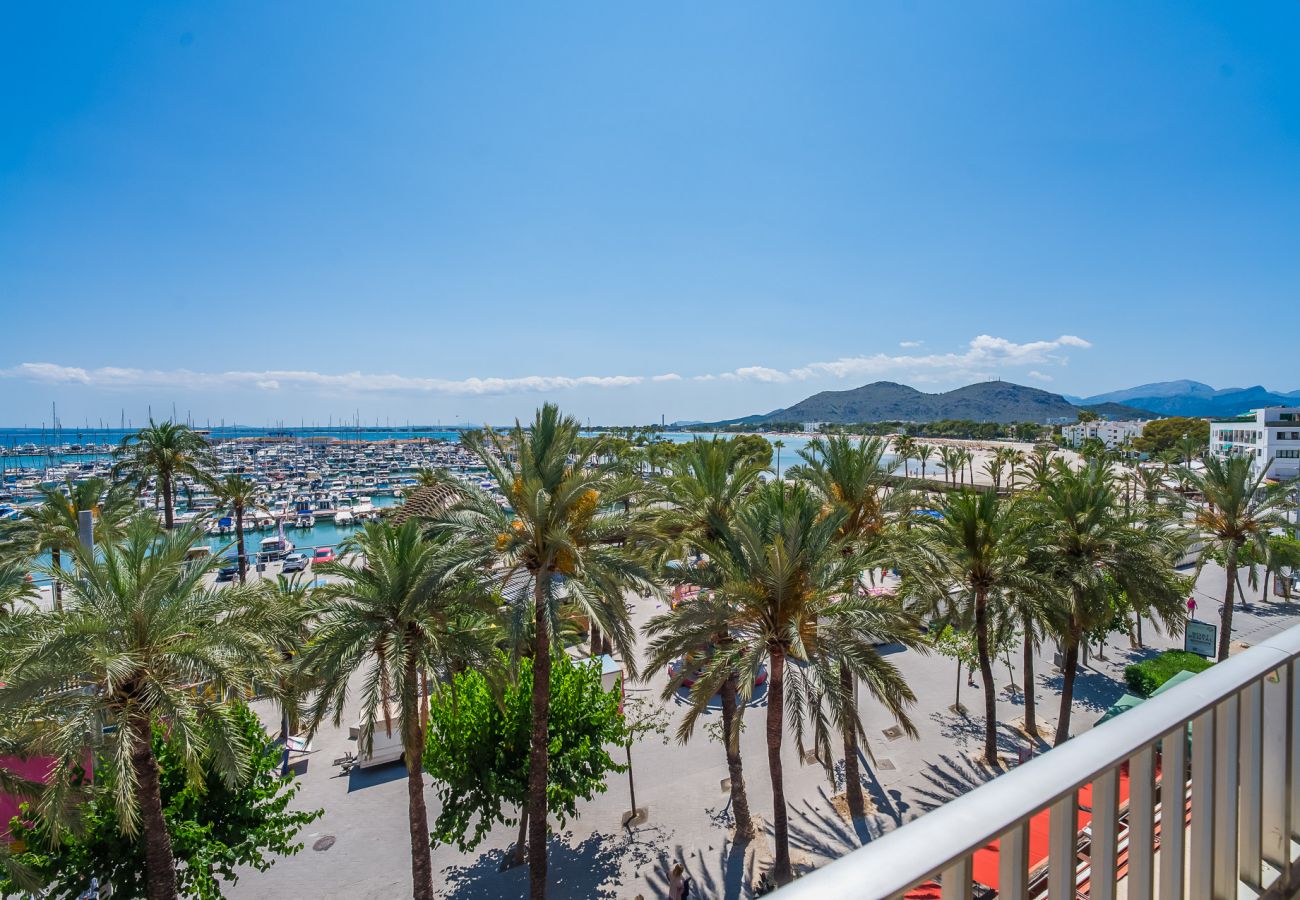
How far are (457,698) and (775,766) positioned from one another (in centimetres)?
660

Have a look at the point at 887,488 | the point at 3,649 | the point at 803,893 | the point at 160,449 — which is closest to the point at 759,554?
the point at 887,488

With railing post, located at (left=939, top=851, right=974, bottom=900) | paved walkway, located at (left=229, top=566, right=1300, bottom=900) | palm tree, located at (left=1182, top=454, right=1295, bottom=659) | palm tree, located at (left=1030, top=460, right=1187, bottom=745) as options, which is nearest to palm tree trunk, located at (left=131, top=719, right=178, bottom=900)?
paved walkway, located at (left=229, top=566, right=1300, bottom=900)

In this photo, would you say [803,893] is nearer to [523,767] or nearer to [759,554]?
[759,554]

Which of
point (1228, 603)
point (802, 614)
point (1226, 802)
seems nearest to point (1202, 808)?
point (1226, 802)

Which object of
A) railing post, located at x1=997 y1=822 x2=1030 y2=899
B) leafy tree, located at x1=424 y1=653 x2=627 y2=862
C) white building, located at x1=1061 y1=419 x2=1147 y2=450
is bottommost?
leafy tree, located at x1=424 y1=653 x2=627 y2=862

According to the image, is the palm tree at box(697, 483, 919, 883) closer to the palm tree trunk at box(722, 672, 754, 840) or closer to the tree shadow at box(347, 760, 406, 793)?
the palm tree trunk at box(722, 672, 754, 840)

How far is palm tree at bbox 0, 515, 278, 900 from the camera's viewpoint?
8.53 metres

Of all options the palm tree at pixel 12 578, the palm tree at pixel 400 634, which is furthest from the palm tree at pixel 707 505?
the palm tree at pixel 12 578

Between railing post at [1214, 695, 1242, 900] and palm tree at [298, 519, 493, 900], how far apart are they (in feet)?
33.7

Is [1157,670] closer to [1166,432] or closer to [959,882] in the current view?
[959,882]

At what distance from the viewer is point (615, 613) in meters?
11.4

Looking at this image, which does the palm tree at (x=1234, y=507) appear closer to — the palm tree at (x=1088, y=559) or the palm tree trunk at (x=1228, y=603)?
the palm tree trunk at (x=1228, y=603)

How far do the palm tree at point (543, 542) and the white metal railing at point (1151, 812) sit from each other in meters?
9.17

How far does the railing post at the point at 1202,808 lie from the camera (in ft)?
6.21
